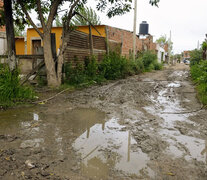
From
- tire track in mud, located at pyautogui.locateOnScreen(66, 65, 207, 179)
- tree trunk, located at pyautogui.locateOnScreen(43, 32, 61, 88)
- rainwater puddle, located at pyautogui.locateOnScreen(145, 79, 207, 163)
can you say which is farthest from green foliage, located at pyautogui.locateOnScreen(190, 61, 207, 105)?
tree trunk, located at pyautogui.locateOnScreen(43, 32, 61, 88)

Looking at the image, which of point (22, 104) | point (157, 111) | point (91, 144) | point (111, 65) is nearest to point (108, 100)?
point (157, 111)

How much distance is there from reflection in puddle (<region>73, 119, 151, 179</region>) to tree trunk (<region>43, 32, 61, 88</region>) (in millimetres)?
3979

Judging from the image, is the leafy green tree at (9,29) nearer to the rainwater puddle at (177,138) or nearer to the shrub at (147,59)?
the rainwater puddle at (177,138)

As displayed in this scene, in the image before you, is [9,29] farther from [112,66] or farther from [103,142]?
[112,66]

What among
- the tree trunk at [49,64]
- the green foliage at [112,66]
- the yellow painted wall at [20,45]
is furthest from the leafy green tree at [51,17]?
the yellow painted wall at [20,45]

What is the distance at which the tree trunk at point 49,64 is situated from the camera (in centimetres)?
676

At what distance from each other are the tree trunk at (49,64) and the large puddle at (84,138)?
2507mm

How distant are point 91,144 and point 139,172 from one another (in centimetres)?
95

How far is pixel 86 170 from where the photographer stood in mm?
2305

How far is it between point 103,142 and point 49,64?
460cm

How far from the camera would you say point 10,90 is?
5.22 metres

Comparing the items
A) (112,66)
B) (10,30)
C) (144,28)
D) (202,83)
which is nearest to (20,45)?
(112,66)

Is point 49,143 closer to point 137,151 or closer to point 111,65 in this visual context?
point 137,151

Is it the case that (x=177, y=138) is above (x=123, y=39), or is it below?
below
